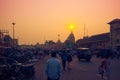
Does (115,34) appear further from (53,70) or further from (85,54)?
(53,70)

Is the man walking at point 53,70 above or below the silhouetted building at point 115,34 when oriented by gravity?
below

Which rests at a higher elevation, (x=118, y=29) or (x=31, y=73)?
(x=118, y=29)

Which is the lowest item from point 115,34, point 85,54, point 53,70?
point 53,70

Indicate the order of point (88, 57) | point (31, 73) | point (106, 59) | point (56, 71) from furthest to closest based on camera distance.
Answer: point (88, 57) → point (31, 73) → point (106, 59) → point (56, 71)

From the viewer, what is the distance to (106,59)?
63.4 feet

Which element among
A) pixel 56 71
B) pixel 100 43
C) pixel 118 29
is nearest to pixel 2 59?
pixel 56 71

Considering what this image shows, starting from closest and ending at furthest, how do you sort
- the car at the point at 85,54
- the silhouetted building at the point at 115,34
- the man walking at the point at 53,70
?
the man walking at the point at 53,70 → the car at the point at 85,54 → the silhouetted building at the point at 115,34

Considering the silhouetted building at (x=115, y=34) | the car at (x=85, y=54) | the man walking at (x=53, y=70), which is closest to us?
the man walking at (x=53, y=70)

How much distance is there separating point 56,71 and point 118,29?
8642 cm

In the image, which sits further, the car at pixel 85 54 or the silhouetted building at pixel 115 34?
the silhouetted building at pixel 115 34

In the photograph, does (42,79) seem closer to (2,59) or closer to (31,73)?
(31,73)

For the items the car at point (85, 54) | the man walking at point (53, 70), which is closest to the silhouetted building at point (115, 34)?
the car at point (85, 54)

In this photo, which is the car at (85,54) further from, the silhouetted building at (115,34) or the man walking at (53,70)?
the silhouetted building at (115,34)

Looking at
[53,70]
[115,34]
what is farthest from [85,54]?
[115,34]
